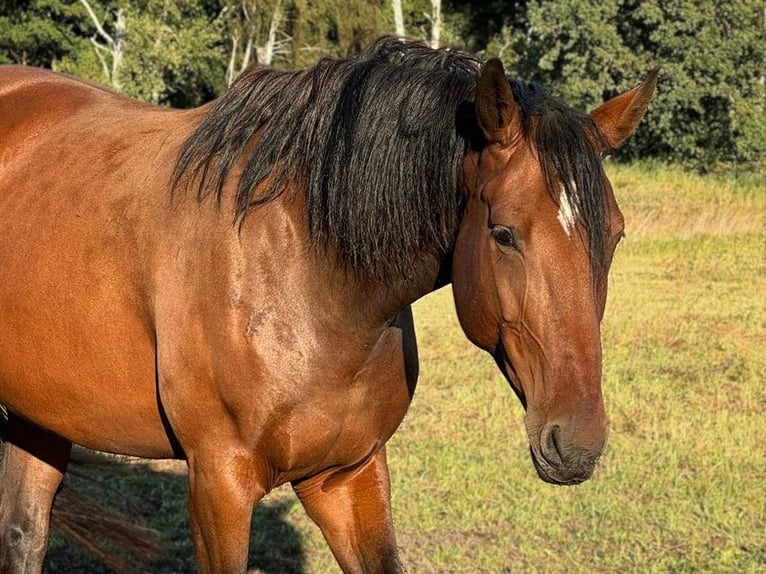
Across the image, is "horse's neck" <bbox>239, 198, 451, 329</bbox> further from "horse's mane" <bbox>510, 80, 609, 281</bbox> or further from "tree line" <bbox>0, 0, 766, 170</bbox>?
"tree line" <bbox>0, 0, 766, 170</bbox>

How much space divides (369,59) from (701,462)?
14.0 ft

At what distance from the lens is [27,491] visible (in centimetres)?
392

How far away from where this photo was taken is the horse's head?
226 cm

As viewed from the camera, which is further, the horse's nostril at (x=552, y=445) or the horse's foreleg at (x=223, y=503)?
the horse's foreleg at (x=223, y=503)

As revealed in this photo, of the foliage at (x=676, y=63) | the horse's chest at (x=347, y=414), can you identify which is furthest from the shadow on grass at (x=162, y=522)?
the foliage at (x=676, y=63)

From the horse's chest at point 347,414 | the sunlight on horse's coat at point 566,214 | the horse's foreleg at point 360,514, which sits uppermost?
the sunlight on horse's coat at point 566,214

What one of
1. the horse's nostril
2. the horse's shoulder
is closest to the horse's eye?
the horse's nostril

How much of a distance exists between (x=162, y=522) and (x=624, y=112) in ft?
12.4

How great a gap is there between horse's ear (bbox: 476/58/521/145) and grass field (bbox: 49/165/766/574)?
294 centimetres

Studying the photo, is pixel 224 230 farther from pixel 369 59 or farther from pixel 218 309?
pixel 369 59

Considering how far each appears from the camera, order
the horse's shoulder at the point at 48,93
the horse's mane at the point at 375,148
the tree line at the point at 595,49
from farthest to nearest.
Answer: the tree line at the point at 595,49, the horse's shoulder at the point at 48,93, the horse's mane at the point at 375,148

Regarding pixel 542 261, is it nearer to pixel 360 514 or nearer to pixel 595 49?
pixel 360 514

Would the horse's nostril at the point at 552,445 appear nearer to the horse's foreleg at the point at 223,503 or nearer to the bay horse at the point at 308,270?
the bay horse at the point at 308,270

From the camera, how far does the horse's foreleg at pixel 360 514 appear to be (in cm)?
322
